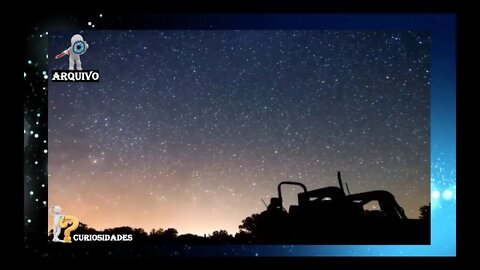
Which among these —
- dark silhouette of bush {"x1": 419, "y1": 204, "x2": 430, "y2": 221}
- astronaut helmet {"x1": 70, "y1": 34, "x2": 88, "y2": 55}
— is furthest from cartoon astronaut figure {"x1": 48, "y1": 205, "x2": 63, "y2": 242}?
dark silhouette of bush {"x1": 419, "y1": 204, "x2": 430, "y2": 221}

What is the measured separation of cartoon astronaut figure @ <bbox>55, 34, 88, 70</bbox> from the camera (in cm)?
359

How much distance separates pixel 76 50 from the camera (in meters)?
3.60

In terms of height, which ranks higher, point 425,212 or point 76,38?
point 76,38

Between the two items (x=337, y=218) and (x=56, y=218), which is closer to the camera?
(x=56, y=218)

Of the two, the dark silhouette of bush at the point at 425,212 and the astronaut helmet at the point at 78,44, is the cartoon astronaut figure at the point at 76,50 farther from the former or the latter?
the dark silhouette of bush at the point at 425,212

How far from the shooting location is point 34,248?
3.43m

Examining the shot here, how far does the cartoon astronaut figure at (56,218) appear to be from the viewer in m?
3.48

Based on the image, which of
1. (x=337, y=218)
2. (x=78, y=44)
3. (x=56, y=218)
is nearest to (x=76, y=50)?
(x=78, y=44)

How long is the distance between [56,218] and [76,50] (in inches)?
44.5

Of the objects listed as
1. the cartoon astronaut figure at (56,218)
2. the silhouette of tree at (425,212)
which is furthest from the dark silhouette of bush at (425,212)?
the cartoon astronaut figure at (56,218)

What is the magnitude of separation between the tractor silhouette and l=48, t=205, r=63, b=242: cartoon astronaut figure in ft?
4.32

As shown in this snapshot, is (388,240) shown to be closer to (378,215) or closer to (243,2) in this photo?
(378,215)

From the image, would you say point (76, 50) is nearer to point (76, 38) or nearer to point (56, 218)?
point (76, 38)

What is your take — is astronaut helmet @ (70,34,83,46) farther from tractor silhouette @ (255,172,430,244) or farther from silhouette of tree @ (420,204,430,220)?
silhouette of tree @ (420,204,430,220)
